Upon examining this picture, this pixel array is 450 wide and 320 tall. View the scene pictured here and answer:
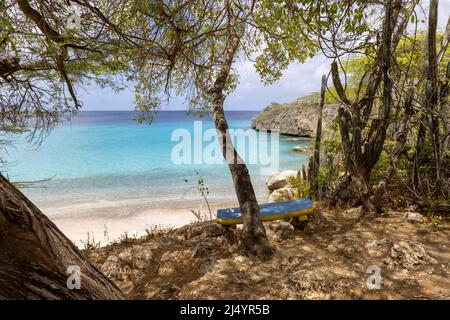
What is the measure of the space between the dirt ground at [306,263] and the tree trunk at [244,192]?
19cm

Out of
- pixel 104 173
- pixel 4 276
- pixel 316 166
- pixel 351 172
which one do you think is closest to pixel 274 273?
pixel 351 172

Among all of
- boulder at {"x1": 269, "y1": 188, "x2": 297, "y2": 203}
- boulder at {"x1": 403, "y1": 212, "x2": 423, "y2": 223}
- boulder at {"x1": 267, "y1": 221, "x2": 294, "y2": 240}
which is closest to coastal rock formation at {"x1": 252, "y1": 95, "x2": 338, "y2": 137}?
boulder at {"x1": 269, "y1": 188, "x2": 297, "y2": 203}

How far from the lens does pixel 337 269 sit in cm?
362

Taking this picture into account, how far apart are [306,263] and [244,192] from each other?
1334 mm

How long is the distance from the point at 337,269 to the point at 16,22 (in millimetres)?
5594

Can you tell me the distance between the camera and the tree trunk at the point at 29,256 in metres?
1.07

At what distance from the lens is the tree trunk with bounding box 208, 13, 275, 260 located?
13.8 feet

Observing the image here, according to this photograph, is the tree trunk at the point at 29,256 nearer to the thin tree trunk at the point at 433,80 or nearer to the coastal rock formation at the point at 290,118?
the thin tree trunk at the point at 433,80

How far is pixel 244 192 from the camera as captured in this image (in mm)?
4461

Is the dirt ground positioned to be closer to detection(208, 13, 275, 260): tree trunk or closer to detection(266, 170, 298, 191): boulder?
detection(208, 13, 275, 260): tree trunk

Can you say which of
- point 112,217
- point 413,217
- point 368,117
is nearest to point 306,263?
point 413,217

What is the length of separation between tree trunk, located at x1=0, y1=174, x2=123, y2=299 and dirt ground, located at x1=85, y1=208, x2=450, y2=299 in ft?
8.04

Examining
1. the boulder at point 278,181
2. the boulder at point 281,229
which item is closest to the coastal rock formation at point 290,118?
the boulder at point 278,181
